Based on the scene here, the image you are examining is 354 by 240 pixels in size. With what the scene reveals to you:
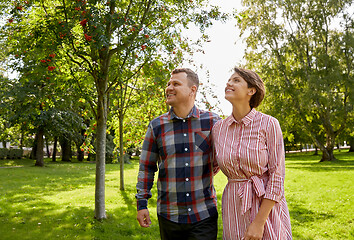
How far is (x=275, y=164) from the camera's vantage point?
2.34 m

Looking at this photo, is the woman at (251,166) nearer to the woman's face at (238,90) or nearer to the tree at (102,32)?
the woman's face at (238,90)

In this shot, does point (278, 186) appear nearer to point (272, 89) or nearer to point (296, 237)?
point (296, 237)

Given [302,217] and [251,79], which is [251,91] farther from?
[302,217]

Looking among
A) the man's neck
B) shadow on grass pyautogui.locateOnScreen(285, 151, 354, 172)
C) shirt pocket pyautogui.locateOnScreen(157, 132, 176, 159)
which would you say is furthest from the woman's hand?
shadow on grass pyautogui.locateOnScreen(285, 151, 354, 172)

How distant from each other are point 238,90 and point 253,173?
2.21ft

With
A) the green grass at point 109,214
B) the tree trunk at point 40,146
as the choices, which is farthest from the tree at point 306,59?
the tree trunk at point 40,146

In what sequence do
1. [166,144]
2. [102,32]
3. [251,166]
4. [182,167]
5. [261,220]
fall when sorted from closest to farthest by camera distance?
1. [261,220]
2. [251,166]
3. [182,167]
4. [166,144]
5. [102,32]

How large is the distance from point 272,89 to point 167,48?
21.6 meters

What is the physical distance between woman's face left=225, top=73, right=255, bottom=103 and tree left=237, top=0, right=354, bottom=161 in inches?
960

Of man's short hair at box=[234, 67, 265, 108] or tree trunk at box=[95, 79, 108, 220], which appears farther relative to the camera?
tree trunk at box=[95, 79, 108, 220]

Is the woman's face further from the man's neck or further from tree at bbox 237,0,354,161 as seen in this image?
tree at bbox 237,0,354,161

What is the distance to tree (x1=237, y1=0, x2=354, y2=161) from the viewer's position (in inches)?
995

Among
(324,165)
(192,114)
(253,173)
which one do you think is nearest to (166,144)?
(192,114)

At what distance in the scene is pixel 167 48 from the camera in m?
7.86
